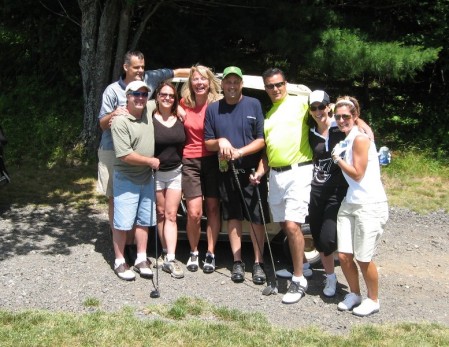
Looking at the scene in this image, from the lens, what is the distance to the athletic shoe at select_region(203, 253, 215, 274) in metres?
5.95

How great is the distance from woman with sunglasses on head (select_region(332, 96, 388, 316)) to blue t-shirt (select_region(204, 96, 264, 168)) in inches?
32.6

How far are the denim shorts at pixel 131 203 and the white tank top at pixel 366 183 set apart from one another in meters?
1.85

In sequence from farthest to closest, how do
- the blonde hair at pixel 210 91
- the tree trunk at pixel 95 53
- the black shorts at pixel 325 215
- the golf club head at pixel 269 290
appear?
1. the tree trunk at pixel 95 53
2. the blonde hair at pixel 210 91
3. the golf club head at pixel 269 290
4. the black shorts at pixel 325 215

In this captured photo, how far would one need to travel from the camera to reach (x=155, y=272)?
597cm

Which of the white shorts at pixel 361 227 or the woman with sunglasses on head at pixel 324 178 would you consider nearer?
the white shorts at pixel 361 227

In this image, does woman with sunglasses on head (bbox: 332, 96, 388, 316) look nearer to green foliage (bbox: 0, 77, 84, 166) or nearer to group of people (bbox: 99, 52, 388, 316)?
group of people (bbox: 99, 52, 388, 316)

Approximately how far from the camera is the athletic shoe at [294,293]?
211 inches

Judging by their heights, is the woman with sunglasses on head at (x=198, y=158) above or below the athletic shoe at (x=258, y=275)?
above

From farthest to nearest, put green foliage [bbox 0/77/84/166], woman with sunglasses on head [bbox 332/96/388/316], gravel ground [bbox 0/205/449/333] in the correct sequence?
green foliage [bbox 0/77/84/166]
gravel ground [bbox 0/205/449/333]
woman with sunglasses on head [bbox 332/96/388/316]

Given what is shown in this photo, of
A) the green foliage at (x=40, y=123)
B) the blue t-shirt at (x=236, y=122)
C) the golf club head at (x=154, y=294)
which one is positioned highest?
the blue t-shirt at (x=236, y=122)

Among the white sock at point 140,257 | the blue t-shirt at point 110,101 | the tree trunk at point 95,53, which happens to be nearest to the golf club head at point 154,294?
the white sock at point 140,257

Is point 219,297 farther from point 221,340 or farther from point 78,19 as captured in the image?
point 78,19

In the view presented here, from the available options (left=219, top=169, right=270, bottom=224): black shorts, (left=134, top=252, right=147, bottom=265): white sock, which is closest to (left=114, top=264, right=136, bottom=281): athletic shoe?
(left=134, top=252, right=147, bottom=265): white sock

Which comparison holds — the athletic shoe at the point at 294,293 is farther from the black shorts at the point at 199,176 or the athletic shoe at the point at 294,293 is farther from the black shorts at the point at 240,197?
the black shorts at the point at 199,176
